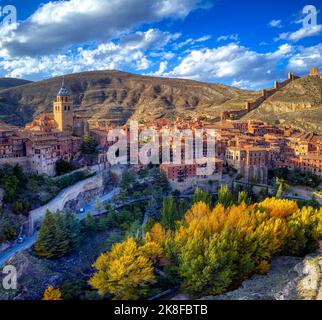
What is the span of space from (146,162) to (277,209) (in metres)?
7.09

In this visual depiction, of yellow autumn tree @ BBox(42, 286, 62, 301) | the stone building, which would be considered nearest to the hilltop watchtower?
the stone building

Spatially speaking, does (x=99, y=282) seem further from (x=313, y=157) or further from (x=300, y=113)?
(x=300, y=113)

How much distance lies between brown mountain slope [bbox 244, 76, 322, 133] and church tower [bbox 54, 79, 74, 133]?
58.6 feet

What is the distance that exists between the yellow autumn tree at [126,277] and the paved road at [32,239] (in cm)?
308

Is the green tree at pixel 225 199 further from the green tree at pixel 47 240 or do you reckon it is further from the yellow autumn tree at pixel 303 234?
the green tree at pixel 47 240

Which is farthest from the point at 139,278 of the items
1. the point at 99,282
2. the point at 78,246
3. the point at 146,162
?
the point at 146,162

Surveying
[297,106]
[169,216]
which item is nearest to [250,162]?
[169,216]

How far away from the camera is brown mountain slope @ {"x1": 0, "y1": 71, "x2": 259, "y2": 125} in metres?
41.5

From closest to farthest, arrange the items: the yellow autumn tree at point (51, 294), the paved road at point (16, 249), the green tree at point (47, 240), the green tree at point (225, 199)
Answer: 1. the yellow autumn tree at point (51, 294)
2. the paved road at point (16, 249)
3. the green tree at point (47, 240)
4. the green tree at point (225, 199)

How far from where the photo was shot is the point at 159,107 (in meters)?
47.2

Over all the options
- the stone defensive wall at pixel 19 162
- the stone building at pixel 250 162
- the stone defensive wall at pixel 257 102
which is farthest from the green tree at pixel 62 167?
the stone defensive wall at pixel 257 102

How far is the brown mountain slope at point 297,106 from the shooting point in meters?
30.4

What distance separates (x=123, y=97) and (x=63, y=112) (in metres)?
33.4

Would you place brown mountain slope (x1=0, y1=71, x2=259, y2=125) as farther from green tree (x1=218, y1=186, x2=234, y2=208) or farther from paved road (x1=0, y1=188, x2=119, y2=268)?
green tree (x1=218, y1=186, x2=234, y2=208)
